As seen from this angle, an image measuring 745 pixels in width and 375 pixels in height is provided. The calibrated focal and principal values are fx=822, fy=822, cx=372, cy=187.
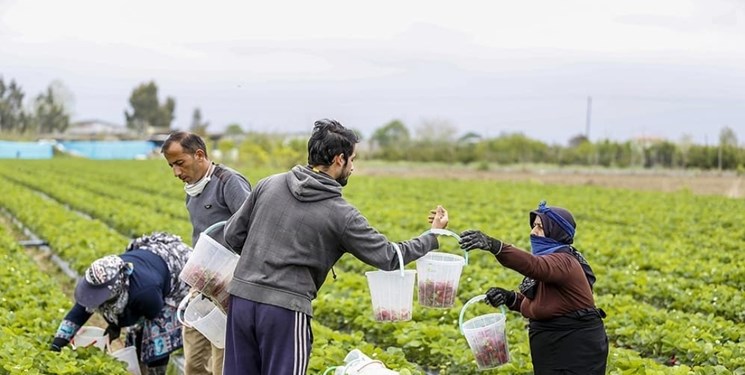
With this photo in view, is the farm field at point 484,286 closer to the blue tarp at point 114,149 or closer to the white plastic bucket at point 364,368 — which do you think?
the white plastic bucket at point 364,368

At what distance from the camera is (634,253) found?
11727 millimetres

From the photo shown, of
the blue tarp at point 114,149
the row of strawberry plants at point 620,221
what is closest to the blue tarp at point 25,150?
the blue tarp at point 114,149

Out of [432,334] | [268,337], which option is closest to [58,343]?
[268,337]

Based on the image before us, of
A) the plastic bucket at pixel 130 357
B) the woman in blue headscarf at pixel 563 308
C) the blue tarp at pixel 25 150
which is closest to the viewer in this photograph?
the woman in blue headscarf at pixel 563 308

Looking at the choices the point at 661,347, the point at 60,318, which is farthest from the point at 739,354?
the point at 60,318

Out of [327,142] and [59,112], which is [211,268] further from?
[59,112]

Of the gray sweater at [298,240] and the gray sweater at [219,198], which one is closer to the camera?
the gray sweater at [298,240]

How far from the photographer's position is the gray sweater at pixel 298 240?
346 cm

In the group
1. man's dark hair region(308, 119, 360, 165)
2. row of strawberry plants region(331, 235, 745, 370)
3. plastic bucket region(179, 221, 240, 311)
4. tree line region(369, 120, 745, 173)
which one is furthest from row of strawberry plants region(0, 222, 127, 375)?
tree line region(369, 120, 745, 173)

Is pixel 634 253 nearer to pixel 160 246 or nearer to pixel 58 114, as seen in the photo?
pixel 160 246

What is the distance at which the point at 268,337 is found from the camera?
3.53 m

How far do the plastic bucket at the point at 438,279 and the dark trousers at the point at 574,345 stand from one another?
0.49 meters

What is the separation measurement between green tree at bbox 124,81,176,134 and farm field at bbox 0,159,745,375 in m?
91.8

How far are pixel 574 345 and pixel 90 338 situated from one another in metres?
3.43
